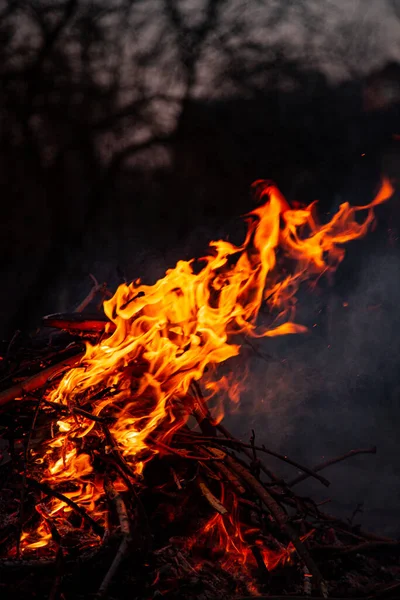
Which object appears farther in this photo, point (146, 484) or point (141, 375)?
point (141, 375)

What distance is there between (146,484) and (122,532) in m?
0.64

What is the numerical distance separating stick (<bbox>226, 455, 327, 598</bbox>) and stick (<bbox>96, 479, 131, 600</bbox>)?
0.78m

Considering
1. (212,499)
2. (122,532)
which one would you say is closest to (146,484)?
(212,499)

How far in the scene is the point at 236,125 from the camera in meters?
8.41

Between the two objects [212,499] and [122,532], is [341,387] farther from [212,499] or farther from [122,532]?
[122,532]

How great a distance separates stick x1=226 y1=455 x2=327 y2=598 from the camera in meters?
2.47

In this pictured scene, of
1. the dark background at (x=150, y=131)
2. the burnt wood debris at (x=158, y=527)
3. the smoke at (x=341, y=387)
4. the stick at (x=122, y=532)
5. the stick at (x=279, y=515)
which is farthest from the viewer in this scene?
the dark background at (x=150, y=131)

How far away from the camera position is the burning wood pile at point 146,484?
2.43 m

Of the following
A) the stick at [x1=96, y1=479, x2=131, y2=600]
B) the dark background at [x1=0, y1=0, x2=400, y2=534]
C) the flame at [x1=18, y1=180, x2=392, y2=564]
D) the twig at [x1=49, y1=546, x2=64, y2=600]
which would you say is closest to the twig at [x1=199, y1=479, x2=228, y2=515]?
the flame at [x1=18, y1=180, x2=392, y2=564]

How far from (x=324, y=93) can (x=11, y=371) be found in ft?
20.6

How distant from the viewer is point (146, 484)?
122 inches

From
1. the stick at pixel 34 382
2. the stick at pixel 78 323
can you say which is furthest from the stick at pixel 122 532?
the stick at pixel 78 323

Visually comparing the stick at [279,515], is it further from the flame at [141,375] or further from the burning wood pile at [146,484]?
the flame at [141,375]

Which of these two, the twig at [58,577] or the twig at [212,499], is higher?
the twig at [58,577]
